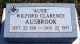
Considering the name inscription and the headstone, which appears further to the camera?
the name inscription

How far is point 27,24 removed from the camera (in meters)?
19.4

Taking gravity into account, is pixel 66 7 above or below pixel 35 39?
above

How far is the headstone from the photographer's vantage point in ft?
62.4

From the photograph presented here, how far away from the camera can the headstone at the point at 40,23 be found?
749 inches

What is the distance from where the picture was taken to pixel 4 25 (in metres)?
19.6

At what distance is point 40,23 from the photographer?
1945 centimetres

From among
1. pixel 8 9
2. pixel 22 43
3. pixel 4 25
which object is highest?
pixel 8 9

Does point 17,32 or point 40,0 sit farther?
point 40,0

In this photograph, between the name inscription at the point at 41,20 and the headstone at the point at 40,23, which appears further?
the name inscription at the point at 41,20

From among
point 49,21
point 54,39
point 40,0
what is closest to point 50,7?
point 49,21

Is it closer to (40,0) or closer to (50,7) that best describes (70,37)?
(50,7)

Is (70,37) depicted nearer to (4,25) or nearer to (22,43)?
(22,43)

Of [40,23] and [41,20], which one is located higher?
[41,20]

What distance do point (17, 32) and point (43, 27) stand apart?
1.91 m
